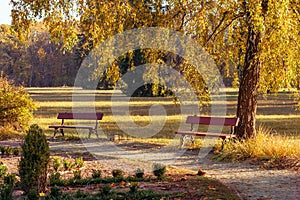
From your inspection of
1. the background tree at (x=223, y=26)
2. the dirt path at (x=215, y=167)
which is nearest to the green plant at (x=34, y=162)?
the dirt path at (x=215, y=167)

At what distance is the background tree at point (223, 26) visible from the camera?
1062 centimetres

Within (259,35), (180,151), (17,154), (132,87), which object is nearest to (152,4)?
(259,35)

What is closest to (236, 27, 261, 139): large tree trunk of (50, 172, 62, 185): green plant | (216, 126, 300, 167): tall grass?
(216, 126, 300, 167): tall grass

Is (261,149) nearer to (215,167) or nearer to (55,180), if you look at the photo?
(215,167)

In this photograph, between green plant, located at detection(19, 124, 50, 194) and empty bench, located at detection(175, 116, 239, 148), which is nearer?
green plant, located at detection(19, 124, 50, 194)

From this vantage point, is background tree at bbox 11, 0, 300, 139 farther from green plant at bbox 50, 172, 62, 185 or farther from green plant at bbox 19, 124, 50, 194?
green plant at bbox 19, 124, 50, 194

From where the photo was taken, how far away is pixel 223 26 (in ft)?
44.9

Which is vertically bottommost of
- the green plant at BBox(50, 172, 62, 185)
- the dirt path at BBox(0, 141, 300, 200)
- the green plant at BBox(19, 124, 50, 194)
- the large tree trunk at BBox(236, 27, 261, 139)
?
the dirt path at BBox(0, 141, 300, 200)

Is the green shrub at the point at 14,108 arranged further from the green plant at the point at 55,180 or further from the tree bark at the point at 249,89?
the green plant at the point at 55,180

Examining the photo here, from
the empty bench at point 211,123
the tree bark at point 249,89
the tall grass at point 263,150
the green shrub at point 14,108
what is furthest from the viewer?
the green shrub at point 14,108

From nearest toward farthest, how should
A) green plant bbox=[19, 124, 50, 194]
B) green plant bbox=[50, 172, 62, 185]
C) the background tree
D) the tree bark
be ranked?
green plant bbox=[19, 124, 50, 194] < green plant bbox=[50, 172, 62, 185] < the background tree < the tree bark

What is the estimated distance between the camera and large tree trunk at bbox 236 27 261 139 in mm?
12516

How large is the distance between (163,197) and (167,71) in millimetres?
8978

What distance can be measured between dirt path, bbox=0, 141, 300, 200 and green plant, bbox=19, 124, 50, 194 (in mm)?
2714
